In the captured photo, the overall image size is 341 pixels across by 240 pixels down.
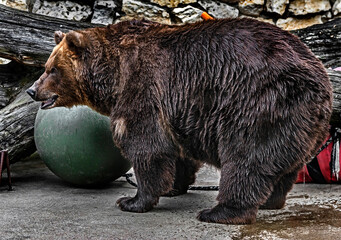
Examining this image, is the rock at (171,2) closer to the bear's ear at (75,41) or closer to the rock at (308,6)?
the rock at (308,6)

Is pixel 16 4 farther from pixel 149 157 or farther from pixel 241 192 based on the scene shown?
pixel 241 192

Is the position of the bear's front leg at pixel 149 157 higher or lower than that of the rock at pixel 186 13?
lower

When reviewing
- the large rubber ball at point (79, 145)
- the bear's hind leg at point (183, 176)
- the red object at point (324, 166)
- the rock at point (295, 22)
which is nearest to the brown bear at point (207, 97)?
the large rubber ball at point (79, 145)

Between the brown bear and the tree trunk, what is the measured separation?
1.39m

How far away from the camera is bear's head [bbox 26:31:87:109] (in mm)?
3564

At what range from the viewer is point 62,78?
3.59 metres

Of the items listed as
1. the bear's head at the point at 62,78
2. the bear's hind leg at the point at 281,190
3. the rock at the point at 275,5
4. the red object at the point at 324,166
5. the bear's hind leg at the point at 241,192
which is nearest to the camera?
the bear's hind leg at the point at 241,192

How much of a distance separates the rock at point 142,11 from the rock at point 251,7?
3.96 ft

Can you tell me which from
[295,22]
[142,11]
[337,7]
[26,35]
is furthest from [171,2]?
[337,7]

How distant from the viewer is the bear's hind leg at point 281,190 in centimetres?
344

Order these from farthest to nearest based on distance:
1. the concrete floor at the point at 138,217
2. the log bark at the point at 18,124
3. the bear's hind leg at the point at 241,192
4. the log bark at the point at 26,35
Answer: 1. the log bark at the point at 26,35
2. the log bark at the point at 18,124
3. the bear's hind leg at the point at 241,192
4. the concrete floor at the point at 138,217

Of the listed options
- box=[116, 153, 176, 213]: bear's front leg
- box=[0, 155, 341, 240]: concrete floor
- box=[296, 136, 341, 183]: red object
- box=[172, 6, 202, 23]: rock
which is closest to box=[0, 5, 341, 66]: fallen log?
box=[0, 155, 341, 240]: concrete floor

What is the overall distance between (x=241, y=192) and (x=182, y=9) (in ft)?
14.3

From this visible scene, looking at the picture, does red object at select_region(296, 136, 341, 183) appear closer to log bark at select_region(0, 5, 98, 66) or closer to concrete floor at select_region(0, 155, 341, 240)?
concrete floor at select_region(0, 155, 341, 240)
